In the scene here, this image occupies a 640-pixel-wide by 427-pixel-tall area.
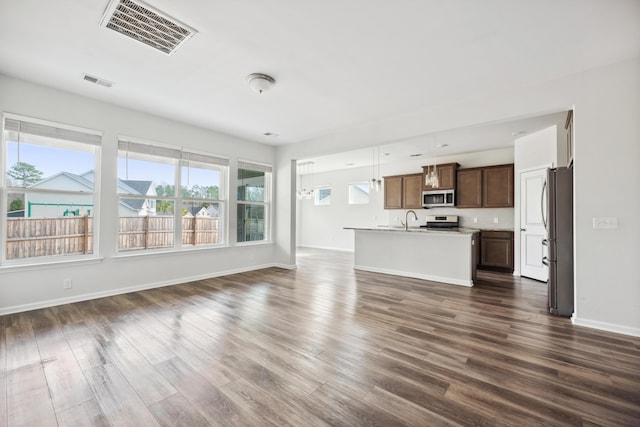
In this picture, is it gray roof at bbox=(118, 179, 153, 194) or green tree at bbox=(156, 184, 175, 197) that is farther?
green tree at bbox=(156, 184, 175, 197)

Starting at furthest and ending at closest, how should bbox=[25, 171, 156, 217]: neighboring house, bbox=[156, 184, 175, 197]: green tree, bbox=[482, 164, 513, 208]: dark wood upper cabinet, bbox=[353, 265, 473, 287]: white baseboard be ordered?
1. bbox=[482, 164, 513, 208]: dark wood upper cabinet
2. bbox=[353, 265, 473, 287]: white baseboard
3. bbox=[156, 184, 175, 197]: green tree
4. bbox=[25, 171, 156, 217]: neighboring house

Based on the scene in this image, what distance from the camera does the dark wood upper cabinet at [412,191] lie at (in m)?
7.35

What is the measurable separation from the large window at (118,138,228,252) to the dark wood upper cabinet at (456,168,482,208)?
222 inches

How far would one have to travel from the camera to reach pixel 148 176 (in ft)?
14.7

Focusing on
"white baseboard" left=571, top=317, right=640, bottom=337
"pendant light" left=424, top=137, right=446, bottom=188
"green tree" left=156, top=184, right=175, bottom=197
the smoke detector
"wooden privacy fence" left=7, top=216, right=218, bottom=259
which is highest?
the smoke detector

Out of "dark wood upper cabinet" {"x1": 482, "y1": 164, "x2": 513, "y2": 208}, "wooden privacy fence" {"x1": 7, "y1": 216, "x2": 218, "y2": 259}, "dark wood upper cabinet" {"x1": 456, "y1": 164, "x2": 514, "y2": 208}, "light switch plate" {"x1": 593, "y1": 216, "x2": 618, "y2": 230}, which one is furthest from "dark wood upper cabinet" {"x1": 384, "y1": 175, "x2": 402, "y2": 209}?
"wooden privacy fence" {"x1": 7, "y1": 216, "x2": 218, "y2": 259}

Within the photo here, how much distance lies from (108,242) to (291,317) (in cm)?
302

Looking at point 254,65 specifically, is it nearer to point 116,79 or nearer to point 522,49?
point 116,79

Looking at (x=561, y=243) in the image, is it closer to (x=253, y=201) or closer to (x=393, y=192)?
(x=393, y=192)

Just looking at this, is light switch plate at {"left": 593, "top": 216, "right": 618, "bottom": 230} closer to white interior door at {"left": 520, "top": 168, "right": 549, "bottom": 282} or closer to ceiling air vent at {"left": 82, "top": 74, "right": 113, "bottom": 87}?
white interior door at {"left": 520, "top": 168, "right": 549, "bottom": 282}

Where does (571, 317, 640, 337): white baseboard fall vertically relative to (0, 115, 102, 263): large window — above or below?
below

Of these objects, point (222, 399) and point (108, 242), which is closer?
point (222, 399)

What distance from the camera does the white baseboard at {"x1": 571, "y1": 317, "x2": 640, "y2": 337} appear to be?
2785 mm

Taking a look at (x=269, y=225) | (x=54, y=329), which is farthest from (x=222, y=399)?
(x=269, y=225)
